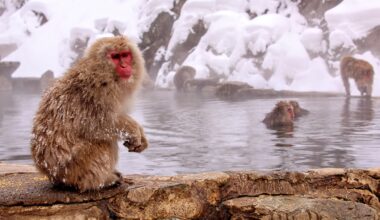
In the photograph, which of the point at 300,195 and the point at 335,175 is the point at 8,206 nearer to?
the point at 300,195

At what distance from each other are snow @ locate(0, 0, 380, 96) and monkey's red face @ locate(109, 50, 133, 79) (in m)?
7.72

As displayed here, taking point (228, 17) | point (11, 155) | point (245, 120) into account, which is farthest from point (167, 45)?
point (11, 155)

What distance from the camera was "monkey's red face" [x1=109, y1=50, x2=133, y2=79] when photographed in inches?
72.9

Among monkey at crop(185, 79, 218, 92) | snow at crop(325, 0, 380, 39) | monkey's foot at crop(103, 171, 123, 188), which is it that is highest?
snow at crop(325, 0, 380, 39)

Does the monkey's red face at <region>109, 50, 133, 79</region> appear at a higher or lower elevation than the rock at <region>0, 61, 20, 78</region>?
lower

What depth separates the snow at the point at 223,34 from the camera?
10.5 metres

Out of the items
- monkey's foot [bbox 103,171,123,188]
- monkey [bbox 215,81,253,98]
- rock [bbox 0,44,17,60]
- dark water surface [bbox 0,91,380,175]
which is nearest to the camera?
monkey's foot [bbox 103,171,123,188]

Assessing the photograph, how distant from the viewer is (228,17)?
41.1ft

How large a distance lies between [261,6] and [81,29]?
→ 456 centimetres

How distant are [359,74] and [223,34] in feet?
13.3

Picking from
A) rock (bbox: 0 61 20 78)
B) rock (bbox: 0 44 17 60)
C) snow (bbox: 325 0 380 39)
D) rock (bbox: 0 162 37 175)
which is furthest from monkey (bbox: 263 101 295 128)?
rock (bbox: 0 44 17 60)

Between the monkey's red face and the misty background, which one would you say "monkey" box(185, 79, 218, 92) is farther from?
the monkey's red face

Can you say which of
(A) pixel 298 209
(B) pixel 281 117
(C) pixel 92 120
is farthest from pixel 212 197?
(B) pixel 281 117

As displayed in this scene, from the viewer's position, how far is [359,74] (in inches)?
342
